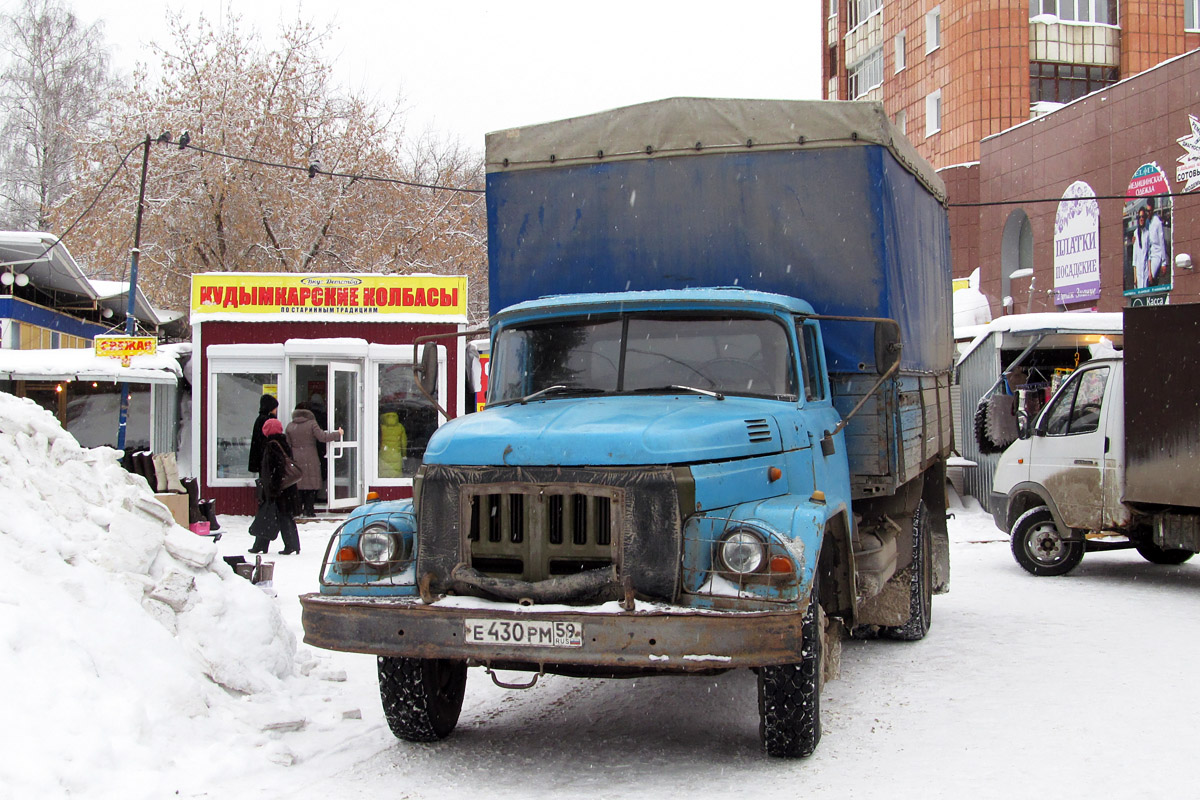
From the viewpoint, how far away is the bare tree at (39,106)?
4584cm

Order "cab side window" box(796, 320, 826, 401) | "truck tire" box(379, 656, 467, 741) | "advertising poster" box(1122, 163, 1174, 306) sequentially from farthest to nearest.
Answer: "advertising poster" box(1122, 163, 1174, 306) < "cab side window" box(796, 320, 826, 401) < "truck tire" box(379, 656, 467, 741)

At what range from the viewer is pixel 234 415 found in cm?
1752

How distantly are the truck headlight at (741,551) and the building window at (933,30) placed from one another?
39.7m

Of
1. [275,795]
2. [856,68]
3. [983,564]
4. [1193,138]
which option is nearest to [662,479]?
[275,795]

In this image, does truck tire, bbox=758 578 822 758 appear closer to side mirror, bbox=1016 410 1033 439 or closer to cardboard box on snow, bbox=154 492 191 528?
cardboard box on snow, bbox=154 492 191 528

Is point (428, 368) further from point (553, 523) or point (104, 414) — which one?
point (104, 414)

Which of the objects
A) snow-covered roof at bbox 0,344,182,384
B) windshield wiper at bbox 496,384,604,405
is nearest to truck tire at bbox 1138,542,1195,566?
windshield wiper at bbox 496,384,604,405

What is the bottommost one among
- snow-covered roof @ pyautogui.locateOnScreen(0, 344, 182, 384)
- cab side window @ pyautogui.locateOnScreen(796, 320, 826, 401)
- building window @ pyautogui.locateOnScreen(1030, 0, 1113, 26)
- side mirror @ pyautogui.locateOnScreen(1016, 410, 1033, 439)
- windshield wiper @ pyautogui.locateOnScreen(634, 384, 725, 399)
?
side mirror @ pyautogui.locateOnScreen(1016, 410, 1033, 439)

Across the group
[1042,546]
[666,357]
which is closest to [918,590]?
[666,357]

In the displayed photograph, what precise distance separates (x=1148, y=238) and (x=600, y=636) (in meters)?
24.5

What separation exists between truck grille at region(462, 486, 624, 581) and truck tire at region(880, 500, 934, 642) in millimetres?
4047

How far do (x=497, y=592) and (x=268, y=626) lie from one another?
239 centimetres

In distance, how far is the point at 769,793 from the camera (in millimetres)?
4836

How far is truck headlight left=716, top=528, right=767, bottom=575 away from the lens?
4.86 meters
